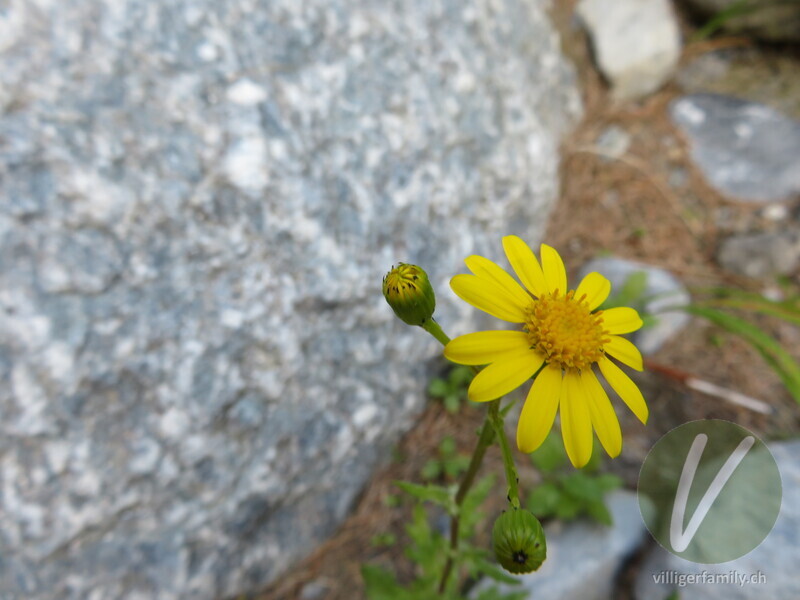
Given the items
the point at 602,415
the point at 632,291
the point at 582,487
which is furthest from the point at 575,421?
the point at 632,291

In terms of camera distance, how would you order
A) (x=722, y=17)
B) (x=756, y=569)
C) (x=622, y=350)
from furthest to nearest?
(x=722, y=17), (x=756, y=569), (x=622, y=350)

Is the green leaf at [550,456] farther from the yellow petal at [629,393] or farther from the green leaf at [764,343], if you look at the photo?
the yellow petal at [629,393]

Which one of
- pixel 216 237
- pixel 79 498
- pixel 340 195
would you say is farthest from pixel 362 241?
pixel 79 498

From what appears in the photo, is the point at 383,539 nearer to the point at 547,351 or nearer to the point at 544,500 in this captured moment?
the point at 544,500

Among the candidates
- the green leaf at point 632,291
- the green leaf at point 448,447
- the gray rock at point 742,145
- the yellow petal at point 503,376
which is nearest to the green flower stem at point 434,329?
the yellow petal at point 503,376

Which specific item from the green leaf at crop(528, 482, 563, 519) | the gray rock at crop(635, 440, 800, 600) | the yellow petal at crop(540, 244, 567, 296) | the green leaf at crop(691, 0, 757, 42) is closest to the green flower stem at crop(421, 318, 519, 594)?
the yellow petal at crop(540, 244, 567, 296)

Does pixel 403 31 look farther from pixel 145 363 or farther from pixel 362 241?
pixel 145 363
